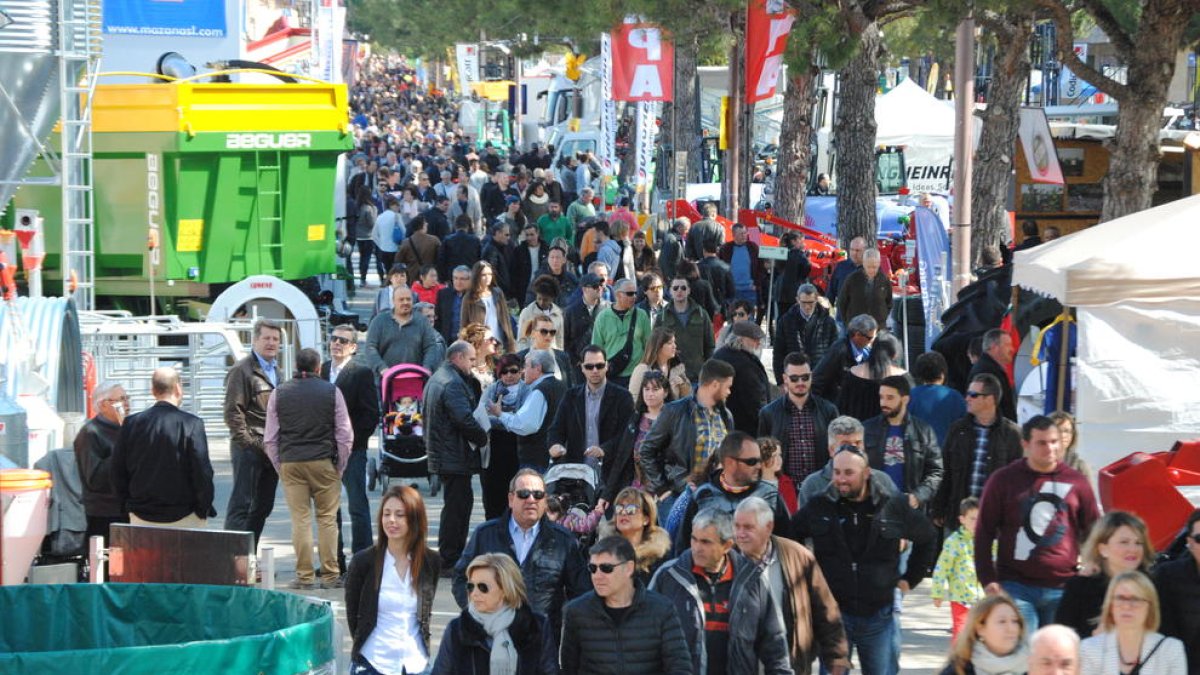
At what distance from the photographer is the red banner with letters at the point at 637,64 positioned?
29281mm

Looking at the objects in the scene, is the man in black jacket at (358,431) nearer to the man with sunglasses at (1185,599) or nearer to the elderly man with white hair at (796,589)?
the elderly man with white hair at (796,589)

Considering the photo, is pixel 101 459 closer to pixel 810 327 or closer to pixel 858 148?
pixel 810 327

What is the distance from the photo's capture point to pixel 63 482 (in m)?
11.2

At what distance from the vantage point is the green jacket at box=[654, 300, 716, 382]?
15047mm

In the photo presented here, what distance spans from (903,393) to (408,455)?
14.3 feet

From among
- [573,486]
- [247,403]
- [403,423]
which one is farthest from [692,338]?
[573,486]

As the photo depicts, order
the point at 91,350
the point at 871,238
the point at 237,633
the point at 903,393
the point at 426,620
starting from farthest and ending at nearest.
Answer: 1. the point at 871,238
2. the point at 91,350
3. the point at 903,393
4. the point at 426,620
5. the point at 237,633

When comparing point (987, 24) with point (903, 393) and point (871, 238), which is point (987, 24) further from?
point (903, 393)

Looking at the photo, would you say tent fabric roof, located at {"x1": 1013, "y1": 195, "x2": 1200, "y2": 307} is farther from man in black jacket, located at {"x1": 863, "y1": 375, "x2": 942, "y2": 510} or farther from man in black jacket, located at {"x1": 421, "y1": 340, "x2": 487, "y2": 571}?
man in black jacket, located at {"x1": 421, "y1": 340, "x2": 487, "y2": 571}

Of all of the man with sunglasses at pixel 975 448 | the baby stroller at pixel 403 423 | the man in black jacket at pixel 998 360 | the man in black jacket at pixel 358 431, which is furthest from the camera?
the baby stroller at pixel 403 423

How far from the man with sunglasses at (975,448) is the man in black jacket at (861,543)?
1521 millimetres

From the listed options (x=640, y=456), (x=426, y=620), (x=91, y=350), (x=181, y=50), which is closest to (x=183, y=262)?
(x=91, y=350)

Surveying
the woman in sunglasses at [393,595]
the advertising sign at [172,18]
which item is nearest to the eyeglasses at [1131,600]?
the woman in sunglasses at [393,595]

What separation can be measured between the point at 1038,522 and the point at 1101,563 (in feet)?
2.95
